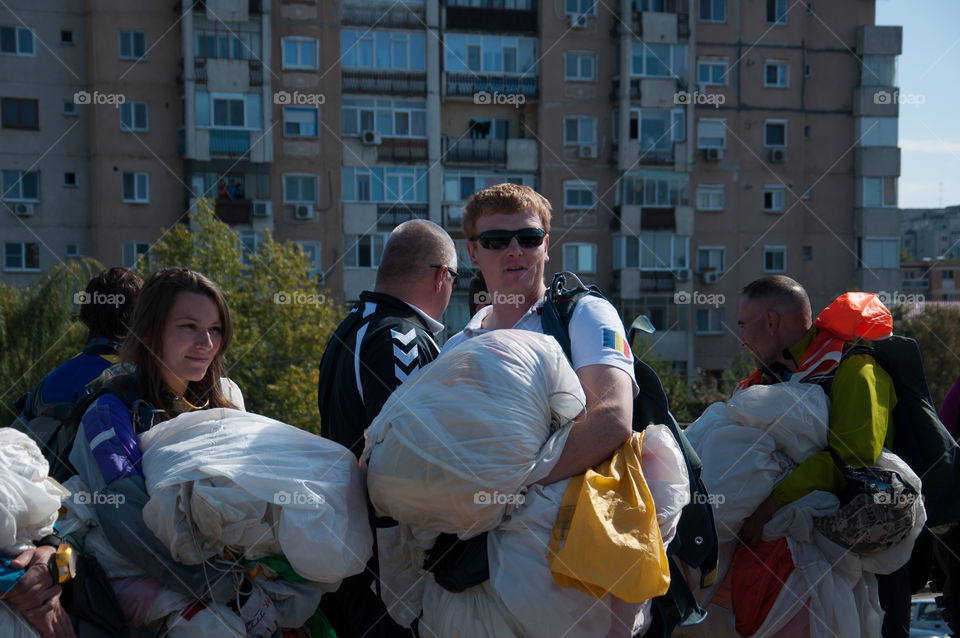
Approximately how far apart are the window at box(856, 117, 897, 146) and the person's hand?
34.3 m

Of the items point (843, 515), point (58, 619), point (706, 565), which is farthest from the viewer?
point (843, 515)

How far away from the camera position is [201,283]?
10.5 feet

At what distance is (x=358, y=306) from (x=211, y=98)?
27.4 metres

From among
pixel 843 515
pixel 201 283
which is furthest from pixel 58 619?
pixel 843 515

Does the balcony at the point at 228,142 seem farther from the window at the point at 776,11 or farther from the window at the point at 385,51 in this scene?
the window at the point at 776,11

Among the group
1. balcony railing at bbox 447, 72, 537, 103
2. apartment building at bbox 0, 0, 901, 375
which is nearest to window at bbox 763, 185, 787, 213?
apartment building at bbox 0, 0, 901, 375

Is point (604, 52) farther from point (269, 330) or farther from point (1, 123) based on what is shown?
point (1, 123)

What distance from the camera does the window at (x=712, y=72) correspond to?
3297 centimetres

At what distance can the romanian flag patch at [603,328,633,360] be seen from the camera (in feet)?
9.32

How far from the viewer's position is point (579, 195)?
32.0 metres

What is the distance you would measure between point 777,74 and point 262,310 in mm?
21567

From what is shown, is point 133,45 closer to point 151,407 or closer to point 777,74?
point 777,74

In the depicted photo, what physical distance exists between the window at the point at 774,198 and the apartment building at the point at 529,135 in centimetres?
27

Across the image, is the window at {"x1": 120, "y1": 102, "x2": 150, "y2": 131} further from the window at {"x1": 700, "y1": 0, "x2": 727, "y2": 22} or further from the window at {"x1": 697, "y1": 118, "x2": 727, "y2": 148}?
the window at {"x1": 700, "y1": 0, "x2": 727, "y2": 22}
